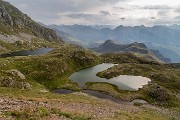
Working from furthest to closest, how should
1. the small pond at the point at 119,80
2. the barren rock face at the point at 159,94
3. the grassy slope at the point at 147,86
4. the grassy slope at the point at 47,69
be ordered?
1. the small pond at the point at 119,80
2. the grassy slope at the point at 47,69
3. the barren rock face at the point at 159,94
4. the grassy slope at the point at 147,86

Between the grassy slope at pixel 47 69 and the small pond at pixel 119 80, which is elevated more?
the grassy slope at pixel 47 69

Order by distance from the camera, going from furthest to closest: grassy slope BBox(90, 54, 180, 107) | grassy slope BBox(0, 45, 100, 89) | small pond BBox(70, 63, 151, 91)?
small pond BBox(70, 63, 151, 91), grassy slope BBox(0, 45, 100, 89), grassy slope BBox(90, 54, 180, 107)

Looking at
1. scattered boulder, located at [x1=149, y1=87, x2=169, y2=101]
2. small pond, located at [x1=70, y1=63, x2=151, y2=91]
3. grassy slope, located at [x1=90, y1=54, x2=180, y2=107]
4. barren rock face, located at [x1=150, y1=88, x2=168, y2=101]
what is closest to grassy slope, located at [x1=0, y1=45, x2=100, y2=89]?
small pond, located at [x1=70, y1=63, x2=151, y2=91]

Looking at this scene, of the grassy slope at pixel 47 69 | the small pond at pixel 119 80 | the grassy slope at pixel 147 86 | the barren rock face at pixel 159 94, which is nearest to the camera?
the grassy slope at pixel 147 86

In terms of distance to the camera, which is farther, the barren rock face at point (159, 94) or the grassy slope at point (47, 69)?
the grassy slope at point (47, 69)

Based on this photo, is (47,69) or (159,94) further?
(47,69)

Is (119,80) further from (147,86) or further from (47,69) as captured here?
(47,69)

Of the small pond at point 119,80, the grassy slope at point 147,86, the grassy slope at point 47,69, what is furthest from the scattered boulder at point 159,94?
the grassy slope at point 47,69

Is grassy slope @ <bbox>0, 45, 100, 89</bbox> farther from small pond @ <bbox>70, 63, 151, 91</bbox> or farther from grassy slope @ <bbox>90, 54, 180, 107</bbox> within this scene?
grassy slope @ <bbox>90, 54, 180, 107</bbox>

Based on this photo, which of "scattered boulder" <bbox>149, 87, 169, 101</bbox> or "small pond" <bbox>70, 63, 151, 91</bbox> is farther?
"small pond" <bbox>70, 63, 151, 91</bbox>

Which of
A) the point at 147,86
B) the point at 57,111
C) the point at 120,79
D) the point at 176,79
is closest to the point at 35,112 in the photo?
the point at 57,111

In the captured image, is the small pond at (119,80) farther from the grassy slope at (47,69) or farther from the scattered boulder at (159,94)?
the scattered boulder at (159,94)

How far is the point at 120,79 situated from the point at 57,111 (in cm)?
9780

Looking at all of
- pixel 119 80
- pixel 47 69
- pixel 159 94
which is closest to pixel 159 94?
pixel 159 94
